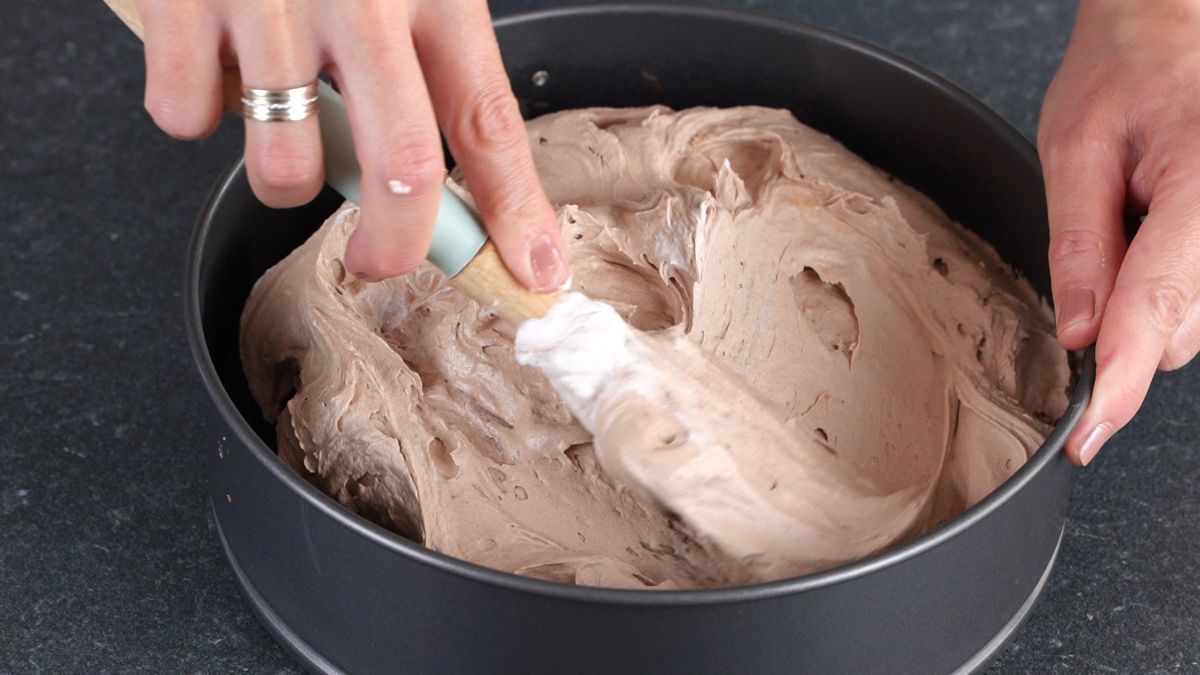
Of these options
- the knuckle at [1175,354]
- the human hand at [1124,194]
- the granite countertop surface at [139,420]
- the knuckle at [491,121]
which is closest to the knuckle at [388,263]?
the knuckle at [491,121]

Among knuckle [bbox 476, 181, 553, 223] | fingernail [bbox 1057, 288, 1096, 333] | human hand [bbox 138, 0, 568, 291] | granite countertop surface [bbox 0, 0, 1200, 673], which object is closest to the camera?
human hand [bbox 138, 0, 568, 291]

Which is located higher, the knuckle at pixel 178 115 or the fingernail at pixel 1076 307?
the knuckle at pixel 178 115

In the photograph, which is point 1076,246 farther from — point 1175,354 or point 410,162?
point 410,162

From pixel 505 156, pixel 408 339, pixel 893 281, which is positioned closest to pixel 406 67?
pixel 505 156

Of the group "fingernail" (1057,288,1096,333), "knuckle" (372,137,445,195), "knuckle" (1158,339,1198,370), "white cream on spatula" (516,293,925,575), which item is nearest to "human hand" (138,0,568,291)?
"knuckle" (372,137,445,195)

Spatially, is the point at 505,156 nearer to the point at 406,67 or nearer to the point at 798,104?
the point at 406,67

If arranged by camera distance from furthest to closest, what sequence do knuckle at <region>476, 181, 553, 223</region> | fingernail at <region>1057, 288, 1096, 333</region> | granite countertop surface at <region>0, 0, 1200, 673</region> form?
1. granite countertop surface at <region>0, 0, 1200, 673</region>
2. fingernail at <region>1057, 288, 1096, 333</region>
3. knuckle at <region>476, 181, 553, 223</region>

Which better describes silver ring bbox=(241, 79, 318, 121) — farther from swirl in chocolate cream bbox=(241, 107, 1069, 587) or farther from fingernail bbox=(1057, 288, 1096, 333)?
fingernail bbox=(1057, 288, 1096, 333)

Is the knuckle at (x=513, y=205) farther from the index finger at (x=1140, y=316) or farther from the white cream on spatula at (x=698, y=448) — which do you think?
the index finger at (x=1140, y=316)
